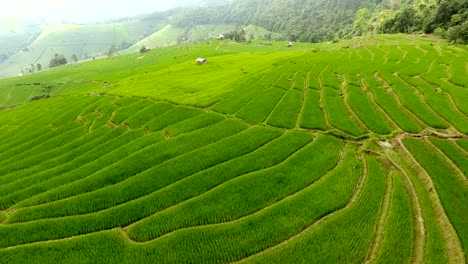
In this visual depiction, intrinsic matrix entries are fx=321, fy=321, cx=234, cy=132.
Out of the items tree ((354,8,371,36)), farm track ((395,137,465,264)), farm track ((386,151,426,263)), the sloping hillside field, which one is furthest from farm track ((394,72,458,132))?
tree ((354,8,371,36))

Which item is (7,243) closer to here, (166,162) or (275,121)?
(166,162)

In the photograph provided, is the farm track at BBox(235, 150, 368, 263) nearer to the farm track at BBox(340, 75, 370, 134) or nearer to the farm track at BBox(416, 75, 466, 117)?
the farm track at BBox(340, 75, 370, 134)

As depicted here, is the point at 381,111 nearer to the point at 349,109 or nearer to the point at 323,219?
the point at 349,109

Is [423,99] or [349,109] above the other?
[423,99]

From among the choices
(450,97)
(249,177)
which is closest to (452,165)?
(249,177)

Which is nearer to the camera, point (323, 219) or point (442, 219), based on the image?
point (323, 219)

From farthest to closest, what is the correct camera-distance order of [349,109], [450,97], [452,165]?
1. [450,97]
2. [349,109]
3. [452,165]

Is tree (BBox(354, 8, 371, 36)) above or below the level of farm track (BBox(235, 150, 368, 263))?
below

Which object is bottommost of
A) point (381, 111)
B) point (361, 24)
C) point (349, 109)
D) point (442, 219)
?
point (361, 24)

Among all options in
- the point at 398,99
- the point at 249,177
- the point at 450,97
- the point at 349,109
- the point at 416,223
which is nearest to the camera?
the point at 416,223
